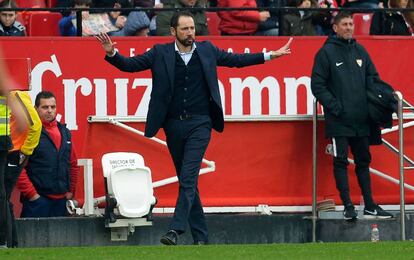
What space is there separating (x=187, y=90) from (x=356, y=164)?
2689 millimetres

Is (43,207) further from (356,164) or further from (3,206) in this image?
(356,164)

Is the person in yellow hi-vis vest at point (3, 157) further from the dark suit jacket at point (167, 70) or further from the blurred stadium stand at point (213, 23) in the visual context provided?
the blurred stadium stand at point (213, 23)

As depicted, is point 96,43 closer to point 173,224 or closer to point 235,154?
point 235,154

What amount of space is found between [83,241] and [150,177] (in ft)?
3.39

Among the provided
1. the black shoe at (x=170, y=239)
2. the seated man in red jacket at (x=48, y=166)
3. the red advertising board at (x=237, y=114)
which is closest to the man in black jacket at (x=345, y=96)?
the red advertising board at (x=237, y=114)

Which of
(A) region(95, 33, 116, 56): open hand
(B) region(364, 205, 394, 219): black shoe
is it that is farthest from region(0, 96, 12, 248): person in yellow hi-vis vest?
(B) region(364, 205, 394, 219): black shoe

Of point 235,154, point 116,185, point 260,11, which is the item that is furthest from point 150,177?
point 260,11

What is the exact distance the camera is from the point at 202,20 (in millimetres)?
16812

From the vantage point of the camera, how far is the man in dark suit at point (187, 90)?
1437cm

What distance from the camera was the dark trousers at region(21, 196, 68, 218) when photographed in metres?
16.1

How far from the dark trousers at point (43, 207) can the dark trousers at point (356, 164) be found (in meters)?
2.96

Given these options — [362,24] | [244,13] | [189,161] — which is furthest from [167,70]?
[362,24]

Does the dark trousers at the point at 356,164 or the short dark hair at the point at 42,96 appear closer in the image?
the short dark hair at the point at 42,96

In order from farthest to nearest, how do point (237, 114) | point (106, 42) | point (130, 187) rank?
point (237, 114)
point (130, 187)
point (106, 42)
